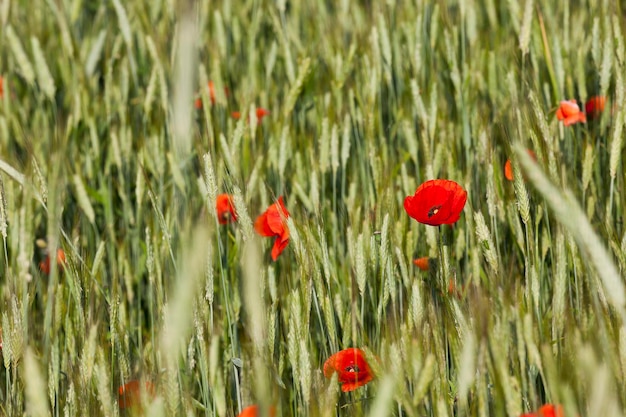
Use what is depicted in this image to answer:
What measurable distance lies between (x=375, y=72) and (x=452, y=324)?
26.2 inches

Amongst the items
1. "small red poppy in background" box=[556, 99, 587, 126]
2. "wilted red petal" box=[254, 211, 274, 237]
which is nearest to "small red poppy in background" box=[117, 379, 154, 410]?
"wilted red petal" box=[254, 211, 274, 237]

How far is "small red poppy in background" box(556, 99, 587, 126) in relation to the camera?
3.79ft

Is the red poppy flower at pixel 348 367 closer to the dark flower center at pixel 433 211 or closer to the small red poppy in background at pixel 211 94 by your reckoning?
the dark flower center at pixel 433 211

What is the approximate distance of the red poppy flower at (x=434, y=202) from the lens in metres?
0.83

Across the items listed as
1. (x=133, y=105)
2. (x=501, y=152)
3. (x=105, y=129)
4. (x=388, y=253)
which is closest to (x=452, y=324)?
(x=388, y=253)

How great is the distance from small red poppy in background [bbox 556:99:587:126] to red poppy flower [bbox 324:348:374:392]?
0.57m

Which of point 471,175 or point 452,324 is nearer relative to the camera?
point 452,324

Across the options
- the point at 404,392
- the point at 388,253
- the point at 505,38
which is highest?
the point at 505,38

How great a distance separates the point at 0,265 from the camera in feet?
3.68

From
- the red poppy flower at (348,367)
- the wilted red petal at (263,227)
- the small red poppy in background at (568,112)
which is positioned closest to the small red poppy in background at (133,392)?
the red poppy flower at (348,367)

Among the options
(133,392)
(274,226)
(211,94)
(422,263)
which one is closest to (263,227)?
(274,226)

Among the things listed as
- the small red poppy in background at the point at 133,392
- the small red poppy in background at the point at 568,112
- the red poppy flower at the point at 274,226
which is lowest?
→ the small red poppy in background at the point at 133,392

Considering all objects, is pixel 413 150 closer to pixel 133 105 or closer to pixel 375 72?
pixel 375 72

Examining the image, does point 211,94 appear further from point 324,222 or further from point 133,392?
point 133,392
